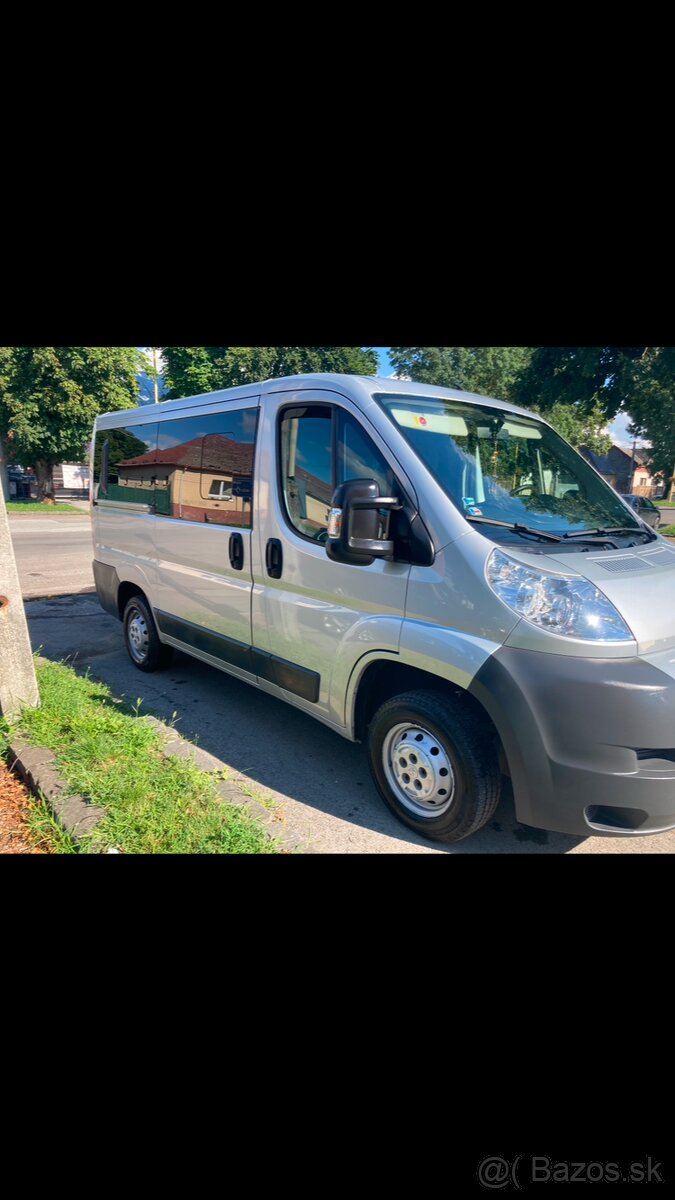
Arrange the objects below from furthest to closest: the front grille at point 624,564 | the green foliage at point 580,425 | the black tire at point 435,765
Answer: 1. the green foliage at point 580,425
2. the black tire at point 435,765
3. the front grille at point 624,564

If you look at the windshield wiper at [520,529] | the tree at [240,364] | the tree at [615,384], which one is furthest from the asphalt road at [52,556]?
the tree at [615,384]

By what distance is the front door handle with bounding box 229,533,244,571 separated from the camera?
385cm

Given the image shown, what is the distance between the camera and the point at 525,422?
11.8 feet

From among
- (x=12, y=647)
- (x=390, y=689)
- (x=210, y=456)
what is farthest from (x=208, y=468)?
(x=390, y=689)

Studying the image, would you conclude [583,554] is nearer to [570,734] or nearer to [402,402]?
[570,734]

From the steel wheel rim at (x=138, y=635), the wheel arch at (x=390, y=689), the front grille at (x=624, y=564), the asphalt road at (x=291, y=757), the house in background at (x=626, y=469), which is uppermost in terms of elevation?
the house in background at (x=626, y=469)

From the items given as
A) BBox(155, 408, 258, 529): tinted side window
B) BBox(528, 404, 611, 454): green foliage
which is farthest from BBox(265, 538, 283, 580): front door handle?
BBox(528, 404, 611, 454): green foliage

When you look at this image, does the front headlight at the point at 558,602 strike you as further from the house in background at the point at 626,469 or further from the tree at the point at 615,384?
the house in background at the point at 626,469

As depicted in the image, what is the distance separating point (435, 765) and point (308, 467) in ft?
5.99

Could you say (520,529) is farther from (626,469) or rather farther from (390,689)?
(626,469)

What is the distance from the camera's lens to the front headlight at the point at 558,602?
2314 mm

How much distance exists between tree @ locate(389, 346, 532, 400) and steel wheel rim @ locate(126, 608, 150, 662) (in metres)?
32.1

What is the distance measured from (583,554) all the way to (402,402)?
4.15ft
